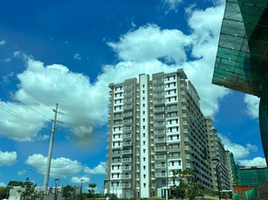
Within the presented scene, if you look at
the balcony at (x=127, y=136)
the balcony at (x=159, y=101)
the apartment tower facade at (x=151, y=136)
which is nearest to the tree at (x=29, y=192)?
the apartment tower facade at (x=151, y=136)

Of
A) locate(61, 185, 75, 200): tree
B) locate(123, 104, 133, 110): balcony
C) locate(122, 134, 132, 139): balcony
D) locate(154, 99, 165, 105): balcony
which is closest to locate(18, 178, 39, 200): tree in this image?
locate(61, 185, 75, 200): tree

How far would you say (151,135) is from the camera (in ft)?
296

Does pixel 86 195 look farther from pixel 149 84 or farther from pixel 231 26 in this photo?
pixel 231 26

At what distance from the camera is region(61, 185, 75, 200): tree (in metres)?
82.2

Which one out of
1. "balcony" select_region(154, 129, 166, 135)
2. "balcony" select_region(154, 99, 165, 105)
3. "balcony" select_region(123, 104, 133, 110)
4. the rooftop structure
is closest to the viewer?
the rooftop structure

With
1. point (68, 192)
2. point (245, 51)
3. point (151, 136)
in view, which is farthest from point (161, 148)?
point (245, 51)

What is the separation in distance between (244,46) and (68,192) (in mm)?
75738

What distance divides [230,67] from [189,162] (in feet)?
179

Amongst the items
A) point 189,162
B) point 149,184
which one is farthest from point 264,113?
point 149,184

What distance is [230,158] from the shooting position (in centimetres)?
18638

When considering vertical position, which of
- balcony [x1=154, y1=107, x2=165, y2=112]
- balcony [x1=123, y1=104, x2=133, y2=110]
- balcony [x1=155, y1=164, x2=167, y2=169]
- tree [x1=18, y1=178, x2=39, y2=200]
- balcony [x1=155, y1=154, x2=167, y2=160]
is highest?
balcony [x1=123, y1=104, x2=133, y2=110]

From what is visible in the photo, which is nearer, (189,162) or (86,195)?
(189,162)

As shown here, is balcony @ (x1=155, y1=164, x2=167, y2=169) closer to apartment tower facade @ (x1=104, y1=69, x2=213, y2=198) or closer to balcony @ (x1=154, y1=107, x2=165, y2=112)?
apartment tower facade @ (x1=104, y1=69, x2=213, y2=198)

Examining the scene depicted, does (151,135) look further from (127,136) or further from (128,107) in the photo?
(128,107)
